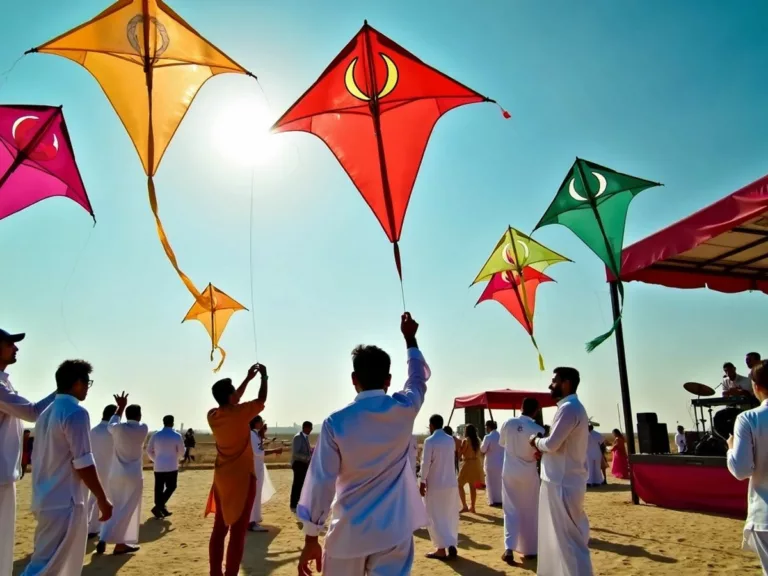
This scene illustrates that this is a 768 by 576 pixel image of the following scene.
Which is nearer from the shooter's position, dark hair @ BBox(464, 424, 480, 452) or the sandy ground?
the sandy ground

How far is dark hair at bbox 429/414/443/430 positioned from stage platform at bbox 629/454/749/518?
488cm

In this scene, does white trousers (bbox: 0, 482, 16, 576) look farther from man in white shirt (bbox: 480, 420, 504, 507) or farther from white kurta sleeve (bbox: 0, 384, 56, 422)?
man in white shirt (bbox: 480, 420, 504, 507)

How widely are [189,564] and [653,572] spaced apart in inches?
209

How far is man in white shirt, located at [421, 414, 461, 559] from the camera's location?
7184 mm

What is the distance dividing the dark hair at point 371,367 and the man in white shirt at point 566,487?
252cm

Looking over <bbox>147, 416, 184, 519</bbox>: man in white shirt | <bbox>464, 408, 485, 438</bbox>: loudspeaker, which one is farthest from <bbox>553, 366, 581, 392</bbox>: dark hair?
<bbox>464, 408, 485, 438</bbox>: loudspeaker

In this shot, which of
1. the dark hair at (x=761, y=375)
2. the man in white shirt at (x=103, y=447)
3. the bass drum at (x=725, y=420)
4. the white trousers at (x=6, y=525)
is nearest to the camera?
the dark hair at (x=761, y=375)

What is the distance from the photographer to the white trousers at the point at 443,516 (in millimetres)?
7184

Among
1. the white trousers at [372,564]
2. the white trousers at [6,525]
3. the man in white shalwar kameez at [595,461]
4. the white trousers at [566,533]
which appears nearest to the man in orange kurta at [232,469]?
the white trousers at [6,525]

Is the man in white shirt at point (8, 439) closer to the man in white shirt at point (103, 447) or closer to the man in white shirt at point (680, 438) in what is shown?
Result: the man in white shirt at point (103, 447)

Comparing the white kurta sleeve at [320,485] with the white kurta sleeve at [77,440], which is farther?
the white kurta sleeve at [77,440]

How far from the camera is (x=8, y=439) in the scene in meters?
4.07

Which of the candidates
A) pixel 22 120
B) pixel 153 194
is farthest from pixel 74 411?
pixel 22 120

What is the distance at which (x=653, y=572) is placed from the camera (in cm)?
580
